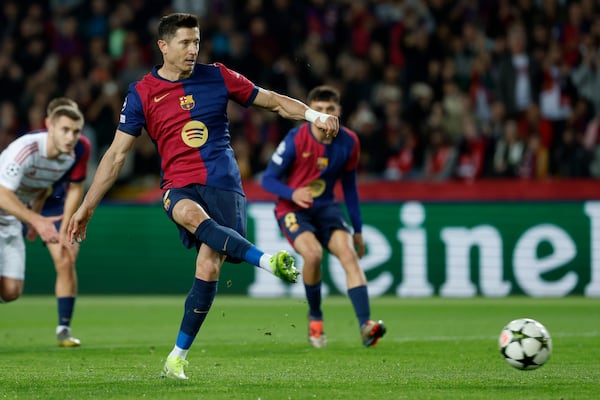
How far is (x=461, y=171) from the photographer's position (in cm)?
1823

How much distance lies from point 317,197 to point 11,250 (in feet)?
9.55

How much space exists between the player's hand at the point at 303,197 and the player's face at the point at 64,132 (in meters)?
2.06


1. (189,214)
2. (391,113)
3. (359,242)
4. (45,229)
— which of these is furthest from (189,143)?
(391,113)

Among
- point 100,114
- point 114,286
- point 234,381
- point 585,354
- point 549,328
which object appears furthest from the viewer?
point 100,114

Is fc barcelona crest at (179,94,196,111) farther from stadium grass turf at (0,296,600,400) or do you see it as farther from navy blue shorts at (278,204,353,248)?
navy blue shorts at (278,204,353,248)

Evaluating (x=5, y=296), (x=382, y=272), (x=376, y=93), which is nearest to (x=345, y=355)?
(x=5, y=296)

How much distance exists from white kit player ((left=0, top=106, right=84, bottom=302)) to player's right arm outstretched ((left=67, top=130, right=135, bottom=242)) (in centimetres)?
231

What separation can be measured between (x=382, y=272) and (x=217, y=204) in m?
8.95

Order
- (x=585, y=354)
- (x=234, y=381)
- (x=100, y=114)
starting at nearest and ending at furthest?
(x=234, y=381), (x=585, y=354), (x=100, y=114)

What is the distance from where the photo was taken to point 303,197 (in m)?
10.6

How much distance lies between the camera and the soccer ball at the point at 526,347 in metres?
7.74

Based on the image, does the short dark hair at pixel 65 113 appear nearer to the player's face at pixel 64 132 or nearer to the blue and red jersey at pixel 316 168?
the player's face at pixel 64 132

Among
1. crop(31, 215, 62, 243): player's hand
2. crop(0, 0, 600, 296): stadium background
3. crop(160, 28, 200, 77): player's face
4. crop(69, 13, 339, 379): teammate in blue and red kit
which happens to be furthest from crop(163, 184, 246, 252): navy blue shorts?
crop(0, 0, 600, 296): stadium background

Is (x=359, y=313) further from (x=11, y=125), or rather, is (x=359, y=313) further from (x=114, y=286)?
(x=11, y=125)
